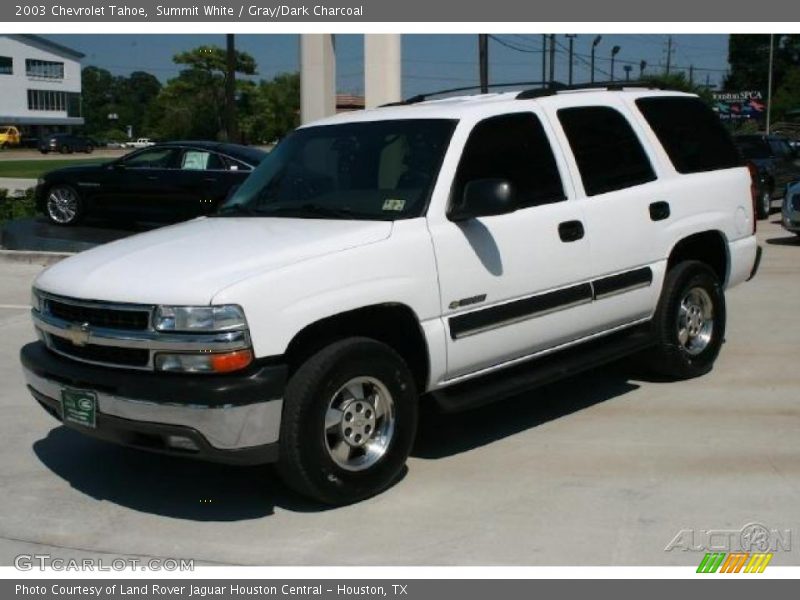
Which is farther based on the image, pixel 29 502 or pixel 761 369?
pixel 761 369

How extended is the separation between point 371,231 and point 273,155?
1605 millimetres

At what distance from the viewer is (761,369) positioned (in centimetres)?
792

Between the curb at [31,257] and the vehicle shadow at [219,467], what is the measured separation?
7.43 m

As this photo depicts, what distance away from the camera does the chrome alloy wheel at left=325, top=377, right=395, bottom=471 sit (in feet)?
16.9

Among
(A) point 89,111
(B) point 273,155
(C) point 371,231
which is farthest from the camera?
(A) point 89,111

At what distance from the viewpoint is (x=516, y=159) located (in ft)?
20.1

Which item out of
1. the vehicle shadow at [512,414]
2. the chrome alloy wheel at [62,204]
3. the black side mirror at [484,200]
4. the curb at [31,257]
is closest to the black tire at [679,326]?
the vehicle shadow at [512,414]

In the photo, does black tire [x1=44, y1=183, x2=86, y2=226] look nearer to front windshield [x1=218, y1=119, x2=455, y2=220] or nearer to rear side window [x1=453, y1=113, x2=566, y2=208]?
front windshield [x1=218, y1=119, x2=455, y2=220]

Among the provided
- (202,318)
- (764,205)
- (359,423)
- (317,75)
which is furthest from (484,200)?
(764,205)

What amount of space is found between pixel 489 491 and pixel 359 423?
791 mm

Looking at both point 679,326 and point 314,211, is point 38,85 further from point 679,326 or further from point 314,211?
point 314,211

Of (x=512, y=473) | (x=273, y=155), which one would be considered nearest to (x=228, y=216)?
(x=273, y=155)

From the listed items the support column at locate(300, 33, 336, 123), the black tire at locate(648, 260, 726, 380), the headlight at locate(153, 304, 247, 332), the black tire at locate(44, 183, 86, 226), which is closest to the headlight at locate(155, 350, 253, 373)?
the headlight at locate(153, 304, 247, 332)

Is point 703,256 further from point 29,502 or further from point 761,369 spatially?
point 29,502
